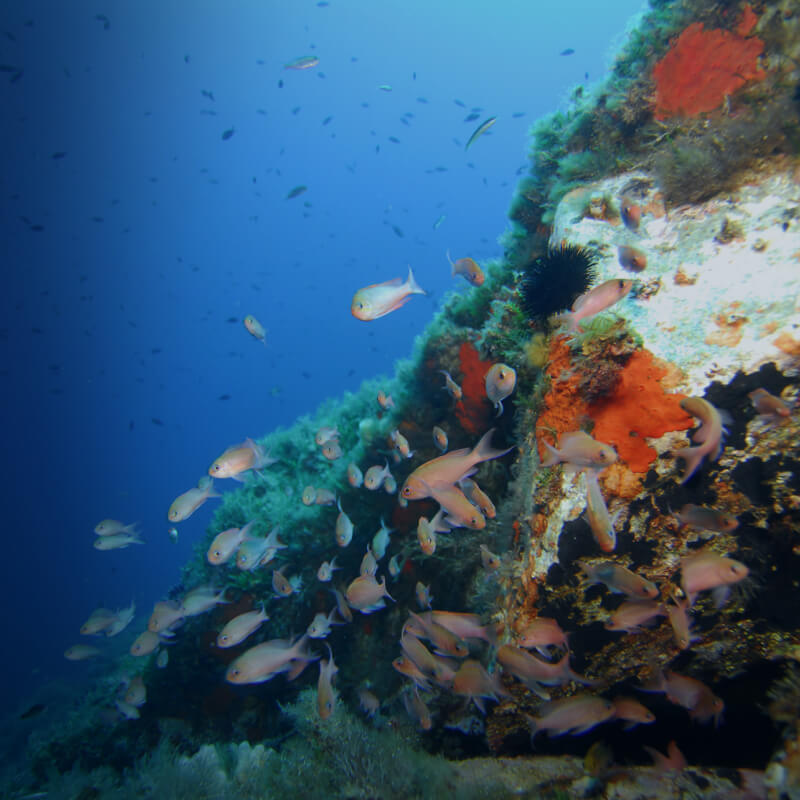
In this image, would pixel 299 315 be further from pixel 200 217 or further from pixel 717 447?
pixel 717 447

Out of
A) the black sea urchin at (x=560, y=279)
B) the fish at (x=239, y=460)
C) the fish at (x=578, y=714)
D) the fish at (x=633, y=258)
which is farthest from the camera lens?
the fish at (x=239, y=460)

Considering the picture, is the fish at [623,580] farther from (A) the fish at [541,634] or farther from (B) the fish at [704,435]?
(B) the fish at [704,435]

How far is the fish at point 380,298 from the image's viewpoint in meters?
3.74

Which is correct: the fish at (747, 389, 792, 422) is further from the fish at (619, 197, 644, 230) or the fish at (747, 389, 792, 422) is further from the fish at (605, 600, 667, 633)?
the fish at (619, 197, 644, 230)

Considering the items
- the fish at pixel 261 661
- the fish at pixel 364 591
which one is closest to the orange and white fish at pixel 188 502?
the fish at pixel 261 661

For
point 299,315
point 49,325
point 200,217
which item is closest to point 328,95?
point 200,217

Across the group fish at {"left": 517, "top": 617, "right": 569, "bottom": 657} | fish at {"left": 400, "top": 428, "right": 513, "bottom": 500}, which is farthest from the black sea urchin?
fish at {"left": 517, "top": 617, "right": 569, "bottom": 657}

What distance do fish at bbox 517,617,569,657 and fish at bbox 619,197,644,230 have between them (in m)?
3.97

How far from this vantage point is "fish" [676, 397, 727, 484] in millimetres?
2535

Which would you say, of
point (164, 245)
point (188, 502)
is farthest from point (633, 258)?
point (164, 245)

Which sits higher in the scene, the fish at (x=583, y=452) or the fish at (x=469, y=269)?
the fish at (x=469, y=269)

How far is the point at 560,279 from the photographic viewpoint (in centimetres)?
398

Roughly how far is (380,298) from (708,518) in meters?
3.06

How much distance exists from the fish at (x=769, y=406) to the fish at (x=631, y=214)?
89.9 inches
